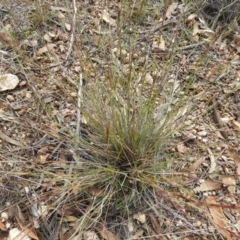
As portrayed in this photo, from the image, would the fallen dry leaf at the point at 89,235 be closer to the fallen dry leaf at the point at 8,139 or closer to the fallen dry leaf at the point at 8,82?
the fallen dry leaf at the point at 8,139

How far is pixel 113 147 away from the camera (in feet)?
4.38

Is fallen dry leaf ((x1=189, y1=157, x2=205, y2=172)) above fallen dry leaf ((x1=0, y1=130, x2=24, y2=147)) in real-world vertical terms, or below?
above

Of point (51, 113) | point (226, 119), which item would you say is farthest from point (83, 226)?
point (226, 119)

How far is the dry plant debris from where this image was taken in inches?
50.2

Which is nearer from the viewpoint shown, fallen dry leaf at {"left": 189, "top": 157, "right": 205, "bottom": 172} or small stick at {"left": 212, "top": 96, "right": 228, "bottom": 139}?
fallen dry leaf at {"left": 189, "top": 157, "right": 205, "bottom": 172}

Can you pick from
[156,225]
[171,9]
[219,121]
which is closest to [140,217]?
[156,225]

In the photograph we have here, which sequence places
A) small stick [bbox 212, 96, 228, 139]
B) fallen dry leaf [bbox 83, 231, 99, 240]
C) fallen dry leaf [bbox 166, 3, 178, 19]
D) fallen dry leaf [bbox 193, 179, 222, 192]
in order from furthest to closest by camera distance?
fallen dry leaf [bbox 166, 3, 178, 19], small stick [bbox 212, 96, 228, 139], fallen dry leaf [bbox 193, 179, 222, 192], fallen dry leaf [bbox 83, 231, 99, 240]

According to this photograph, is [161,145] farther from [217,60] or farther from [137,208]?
[217,60]

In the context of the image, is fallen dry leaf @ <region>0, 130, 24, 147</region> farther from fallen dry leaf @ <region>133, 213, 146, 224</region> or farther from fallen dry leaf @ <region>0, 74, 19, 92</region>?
fallen dry leaf @ <region>133, 213, 146, 224</region>

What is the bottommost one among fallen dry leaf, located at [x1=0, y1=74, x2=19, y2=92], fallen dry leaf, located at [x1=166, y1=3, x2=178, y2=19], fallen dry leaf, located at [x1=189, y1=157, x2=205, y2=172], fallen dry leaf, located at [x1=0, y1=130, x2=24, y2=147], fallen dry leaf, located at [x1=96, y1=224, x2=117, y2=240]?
fallen dry leaf, located at [x1=96, y1=224, x2=117, y2=240]

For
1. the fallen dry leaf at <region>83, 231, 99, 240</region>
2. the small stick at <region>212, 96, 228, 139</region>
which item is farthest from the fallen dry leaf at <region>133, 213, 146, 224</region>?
the small stick at <region>212, 96, 228, 139</region>

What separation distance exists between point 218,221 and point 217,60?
2.54 feet

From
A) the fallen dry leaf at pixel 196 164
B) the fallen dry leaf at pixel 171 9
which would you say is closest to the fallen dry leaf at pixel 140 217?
the fallen dry leaf at pixel 196 164

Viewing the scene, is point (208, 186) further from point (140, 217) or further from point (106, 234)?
point (106, 234)
